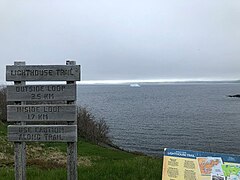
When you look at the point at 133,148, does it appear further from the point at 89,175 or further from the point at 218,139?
the point at 89,175

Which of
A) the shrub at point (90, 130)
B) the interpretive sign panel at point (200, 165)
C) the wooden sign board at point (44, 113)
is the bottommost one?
the shrub at point (90, 130)

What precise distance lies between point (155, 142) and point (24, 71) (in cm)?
4215

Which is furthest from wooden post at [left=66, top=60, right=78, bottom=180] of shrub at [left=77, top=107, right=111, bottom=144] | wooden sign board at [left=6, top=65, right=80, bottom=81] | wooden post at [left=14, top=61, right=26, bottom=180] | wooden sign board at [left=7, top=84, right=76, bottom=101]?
shrub at [left=77, top=107, right=111, bottom=144]

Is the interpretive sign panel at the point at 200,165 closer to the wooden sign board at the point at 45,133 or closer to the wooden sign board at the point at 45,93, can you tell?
the wooden sign board at the point at 45,133

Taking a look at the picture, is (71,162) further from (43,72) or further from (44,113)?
(43,72)

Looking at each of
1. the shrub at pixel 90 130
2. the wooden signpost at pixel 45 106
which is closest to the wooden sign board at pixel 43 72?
the wooden signpost at pixel 45 106

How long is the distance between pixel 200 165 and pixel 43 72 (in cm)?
391

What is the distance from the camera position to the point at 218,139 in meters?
50.0

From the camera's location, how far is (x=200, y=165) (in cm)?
597

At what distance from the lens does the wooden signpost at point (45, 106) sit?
320 inches

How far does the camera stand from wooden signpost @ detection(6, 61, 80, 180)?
812 centimetres

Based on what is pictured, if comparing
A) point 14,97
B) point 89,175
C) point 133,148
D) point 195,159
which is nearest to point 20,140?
point 14,97

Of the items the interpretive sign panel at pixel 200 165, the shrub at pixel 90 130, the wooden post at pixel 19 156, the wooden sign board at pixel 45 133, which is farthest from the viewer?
the shrub at pixel 90 130

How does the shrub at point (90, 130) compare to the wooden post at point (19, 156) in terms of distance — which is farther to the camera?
the shrub at point (90, 130)
